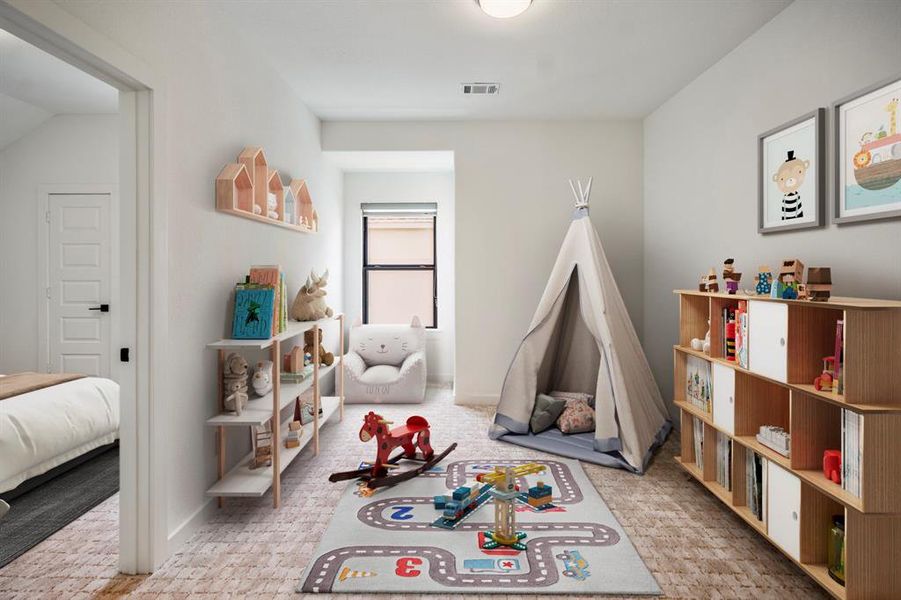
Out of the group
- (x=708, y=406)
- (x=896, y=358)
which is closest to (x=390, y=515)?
(x=708, y=406)

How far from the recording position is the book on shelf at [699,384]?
8.59 feet

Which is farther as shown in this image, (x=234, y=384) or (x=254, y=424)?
(x=234, y=384)

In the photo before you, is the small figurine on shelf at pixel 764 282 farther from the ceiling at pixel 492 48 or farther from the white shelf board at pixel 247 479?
the white shelf board at pixel 247 479

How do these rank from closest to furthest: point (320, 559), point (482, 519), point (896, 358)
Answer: point (896, 358), point (320, 559), point (482, 519)

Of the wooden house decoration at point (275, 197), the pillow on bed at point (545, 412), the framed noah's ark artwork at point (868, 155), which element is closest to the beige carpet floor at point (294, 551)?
the pillow on bed at point (545, 412)

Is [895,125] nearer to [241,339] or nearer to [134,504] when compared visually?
[241,339]

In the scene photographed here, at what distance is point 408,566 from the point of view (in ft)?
6.55

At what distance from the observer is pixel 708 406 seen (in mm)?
2611

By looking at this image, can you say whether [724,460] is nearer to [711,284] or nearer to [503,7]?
[711,284]

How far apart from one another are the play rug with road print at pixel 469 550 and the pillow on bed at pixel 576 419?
84cm

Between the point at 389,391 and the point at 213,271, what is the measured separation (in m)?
2.49

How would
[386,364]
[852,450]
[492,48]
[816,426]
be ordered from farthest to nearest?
[386,364]
[492,48]
[816,426]
[852,450]

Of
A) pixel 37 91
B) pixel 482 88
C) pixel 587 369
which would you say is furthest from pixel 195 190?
pixel 587 369

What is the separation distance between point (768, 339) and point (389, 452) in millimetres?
1990
